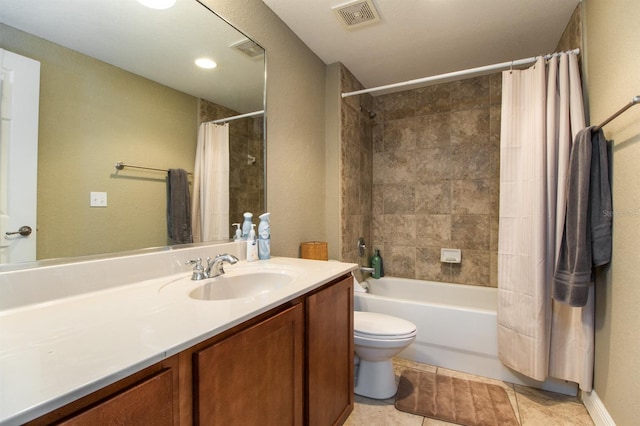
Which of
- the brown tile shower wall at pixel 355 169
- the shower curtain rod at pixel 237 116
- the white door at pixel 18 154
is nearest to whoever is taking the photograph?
the white door at pixel 18 154

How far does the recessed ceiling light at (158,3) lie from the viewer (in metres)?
1.23

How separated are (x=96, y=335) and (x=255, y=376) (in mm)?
426

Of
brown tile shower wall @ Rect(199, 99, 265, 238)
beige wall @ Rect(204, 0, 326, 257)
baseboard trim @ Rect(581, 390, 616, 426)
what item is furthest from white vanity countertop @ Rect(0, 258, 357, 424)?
baseboard trim @ Rect(581, 390, 616, 426)

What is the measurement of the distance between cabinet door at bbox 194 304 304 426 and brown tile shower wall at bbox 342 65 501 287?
60.2 inches

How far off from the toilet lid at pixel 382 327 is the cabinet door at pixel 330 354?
254 mm

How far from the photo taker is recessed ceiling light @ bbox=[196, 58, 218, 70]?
147 centimetres

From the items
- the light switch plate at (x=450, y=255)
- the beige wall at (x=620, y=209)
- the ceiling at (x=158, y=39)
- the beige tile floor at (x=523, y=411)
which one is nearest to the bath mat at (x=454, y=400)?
the beige tile floor at (x=523, y=411)

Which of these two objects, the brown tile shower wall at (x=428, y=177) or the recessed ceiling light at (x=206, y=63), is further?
the brown tile shower wall at (x=428, y=177)

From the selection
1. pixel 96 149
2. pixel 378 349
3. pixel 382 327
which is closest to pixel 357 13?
pixel 96 149

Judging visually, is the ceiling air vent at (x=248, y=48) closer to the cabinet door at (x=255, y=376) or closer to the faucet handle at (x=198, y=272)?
the faucet handle at (x=198, y=272)

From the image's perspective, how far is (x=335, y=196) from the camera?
252cm

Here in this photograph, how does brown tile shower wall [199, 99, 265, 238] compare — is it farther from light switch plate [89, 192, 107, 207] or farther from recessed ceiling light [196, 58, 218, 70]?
light switch plate [89, 192, 107, 207]

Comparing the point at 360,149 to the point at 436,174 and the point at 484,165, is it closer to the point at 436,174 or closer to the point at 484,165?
the point at 436,174

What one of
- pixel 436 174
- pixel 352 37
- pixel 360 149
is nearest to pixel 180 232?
pixel 352 37
